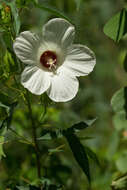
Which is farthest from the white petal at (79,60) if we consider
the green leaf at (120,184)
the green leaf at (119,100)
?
the green leaf at (120,184)

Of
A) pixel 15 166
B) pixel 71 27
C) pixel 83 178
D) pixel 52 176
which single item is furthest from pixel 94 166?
pixel 71 27

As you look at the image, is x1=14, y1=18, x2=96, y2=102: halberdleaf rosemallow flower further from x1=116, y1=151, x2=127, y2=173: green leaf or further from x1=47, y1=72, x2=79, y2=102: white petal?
x1=116, y1=151, x2=127, y2=173: green leaf

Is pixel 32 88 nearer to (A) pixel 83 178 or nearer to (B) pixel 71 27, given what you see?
(B) pixel 71 27

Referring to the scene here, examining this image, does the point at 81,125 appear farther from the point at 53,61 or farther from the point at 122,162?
the point at 122,162

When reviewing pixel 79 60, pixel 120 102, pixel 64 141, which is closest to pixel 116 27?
pixel 79 60

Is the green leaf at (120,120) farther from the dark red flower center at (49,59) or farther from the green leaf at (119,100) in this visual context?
the dark red flower center at (49,59)

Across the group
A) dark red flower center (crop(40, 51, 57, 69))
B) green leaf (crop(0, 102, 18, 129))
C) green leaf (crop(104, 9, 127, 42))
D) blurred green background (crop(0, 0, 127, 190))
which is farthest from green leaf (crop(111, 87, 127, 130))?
green leaf (crop(0, 102, 18, 129))

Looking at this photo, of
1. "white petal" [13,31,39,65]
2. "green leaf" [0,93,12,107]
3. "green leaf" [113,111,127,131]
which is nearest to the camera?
"white petal" [13,31,39,65]

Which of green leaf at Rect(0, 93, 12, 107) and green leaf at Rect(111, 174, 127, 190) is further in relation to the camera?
green leaf at Rect(111, 174, 127, 190)
